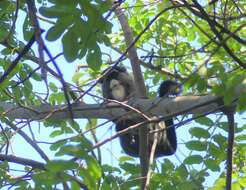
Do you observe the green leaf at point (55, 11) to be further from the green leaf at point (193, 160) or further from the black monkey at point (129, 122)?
the black monkey at point (129, 122)

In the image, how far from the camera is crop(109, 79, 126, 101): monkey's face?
20.7 feet

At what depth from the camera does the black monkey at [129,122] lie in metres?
5.04

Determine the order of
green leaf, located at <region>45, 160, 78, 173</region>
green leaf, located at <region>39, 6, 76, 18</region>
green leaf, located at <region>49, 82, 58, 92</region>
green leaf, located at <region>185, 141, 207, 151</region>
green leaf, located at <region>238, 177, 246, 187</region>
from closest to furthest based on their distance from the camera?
green leaf, located at <region>45, 160, 78, 173</region>, green leaf, located at <region>39, 6, 76, 18</region>, green leaf, located at <region>185, 141, 207, 151</region>, green leaf, located at <region>238, 177, 246, 187</region>, green leaf, located at <region>49, 82, 58, 92</region>

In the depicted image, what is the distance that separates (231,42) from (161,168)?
1.38m

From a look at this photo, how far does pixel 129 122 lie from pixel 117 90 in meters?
1.24

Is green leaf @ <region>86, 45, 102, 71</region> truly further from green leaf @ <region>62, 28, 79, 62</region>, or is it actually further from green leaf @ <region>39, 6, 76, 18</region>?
green leaf @ <region>39, 6, 76, 18</region>

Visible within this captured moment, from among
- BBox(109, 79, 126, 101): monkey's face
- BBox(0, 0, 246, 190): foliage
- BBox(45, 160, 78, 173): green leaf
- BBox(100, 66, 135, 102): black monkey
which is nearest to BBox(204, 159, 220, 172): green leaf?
BBox(0, 0, 246, 190): foliage

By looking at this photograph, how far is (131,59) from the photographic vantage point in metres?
4.12

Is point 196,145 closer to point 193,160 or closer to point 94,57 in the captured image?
point 193,160

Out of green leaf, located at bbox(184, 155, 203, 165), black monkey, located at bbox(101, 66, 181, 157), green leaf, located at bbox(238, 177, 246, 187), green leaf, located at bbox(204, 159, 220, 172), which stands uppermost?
black monkey, located at bbox(101, 66, 181, 157)

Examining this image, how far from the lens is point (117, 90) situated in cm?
642

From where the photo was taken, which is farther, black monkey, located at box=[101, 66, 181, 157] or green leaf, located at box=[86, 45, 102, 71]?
black monkey, located at box=[101, 66, 181, 157]

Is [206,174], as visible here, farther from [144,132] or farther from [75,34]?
[75,34]

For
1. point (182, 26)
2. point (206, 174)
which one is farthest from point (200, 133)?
point (182, 26)
